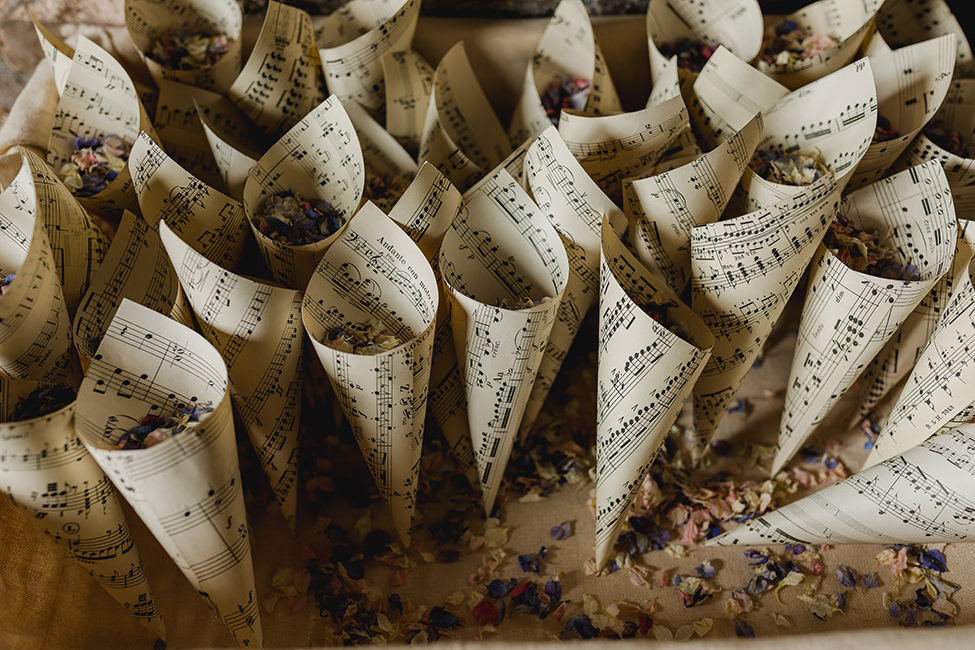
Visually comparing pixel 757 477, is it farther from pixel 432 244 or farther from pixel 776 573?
pixel 432 244

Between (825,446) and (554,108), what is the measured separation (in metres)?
0.68

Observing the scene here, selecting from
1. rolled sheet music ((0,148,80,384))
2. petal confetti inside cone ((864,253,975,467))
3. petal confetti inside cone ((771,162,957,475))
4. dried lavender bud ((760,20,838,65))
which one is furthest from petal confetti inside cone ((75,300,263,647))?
dried lavender bud ((760,20,838,65))

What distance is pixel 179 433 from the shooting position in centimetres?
72

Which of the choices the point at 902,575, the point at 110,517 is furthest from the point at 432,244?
the point at 902,575

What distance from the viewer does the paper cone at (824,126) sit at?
0.99m

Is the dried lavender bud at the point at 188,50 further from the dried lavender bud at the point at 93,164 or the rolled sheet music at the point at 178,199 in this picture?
the rolled sheet music at the point at 178,199

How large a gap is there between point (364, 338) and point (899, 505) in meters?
0.67

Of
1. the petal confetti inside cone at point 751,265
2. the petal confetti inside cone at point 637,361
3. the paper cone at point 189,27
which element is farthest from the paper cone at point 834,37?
the paper cone at point 189,27

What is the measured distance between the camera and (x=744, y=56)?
47.6 inches

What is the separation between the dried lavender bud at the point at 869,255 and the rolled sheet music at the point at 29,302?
36.6 inches

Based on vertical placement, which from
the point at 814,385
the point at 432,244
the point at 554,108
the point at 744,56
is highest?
the point at 744,56

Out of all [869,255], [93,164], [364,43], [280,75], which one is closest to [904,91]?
[869,255]

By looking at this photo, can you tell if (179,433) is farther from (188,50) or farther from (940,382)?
(940,382)

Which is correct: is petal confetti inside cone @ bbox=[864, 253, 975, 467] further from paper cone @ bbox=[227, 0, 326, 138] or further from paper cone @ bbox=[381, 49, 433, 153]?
paper cone @ bbox=[227, 0, 326, 138]
